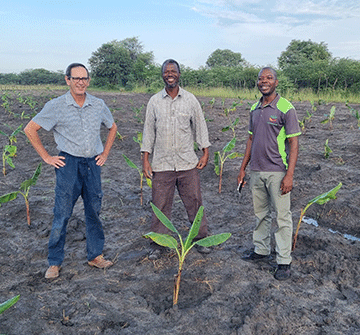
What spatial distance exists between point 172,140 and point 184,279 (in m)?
1.20

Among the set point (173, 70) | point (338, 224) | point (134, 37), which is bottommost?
point (338, 224)

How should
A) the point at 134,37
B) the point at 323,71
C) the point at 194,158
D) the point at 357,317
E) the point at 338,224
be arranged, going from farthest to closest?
1. the point at 134,37
2. the point at 323,71
3. the point at 338,224
4. the point at 194,158
5. the point at 357,317

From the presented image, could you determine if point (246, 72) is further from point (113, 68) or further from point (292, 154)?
point (292, 154)

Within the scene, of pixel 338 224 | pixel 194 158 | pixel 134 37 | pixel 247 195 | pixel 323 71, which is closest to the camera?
pixel 194 158

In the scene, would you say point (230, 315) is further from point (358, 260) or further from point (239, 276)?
point (358, 260)

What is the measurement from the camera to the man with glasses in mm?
2672

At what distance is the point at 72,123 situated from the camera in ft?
8.87

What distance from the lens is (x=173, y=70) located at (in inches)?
115

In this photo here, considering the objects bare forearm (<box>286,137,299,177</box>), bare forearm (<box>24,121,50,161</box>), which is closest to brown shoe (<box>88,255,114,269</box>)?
bare forearm (<box>24,121,50,161</box>)

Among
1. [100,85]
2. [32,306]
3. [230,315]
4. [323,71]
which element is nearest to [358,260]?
[230,315]

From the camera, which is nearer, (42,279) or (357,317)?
(357,317)

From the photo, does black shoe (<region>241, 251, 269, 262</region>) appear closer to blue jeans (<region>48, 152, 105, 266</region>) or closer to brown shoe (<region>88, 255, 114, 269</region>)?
brown shoe (<region>88, 255, 114, 269</region>)

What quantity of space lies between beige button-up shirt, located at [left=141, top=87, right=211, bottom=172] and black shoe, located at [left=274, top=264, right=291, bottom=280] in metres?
1.15

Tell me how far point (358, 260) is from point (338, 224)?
0.96 meters
